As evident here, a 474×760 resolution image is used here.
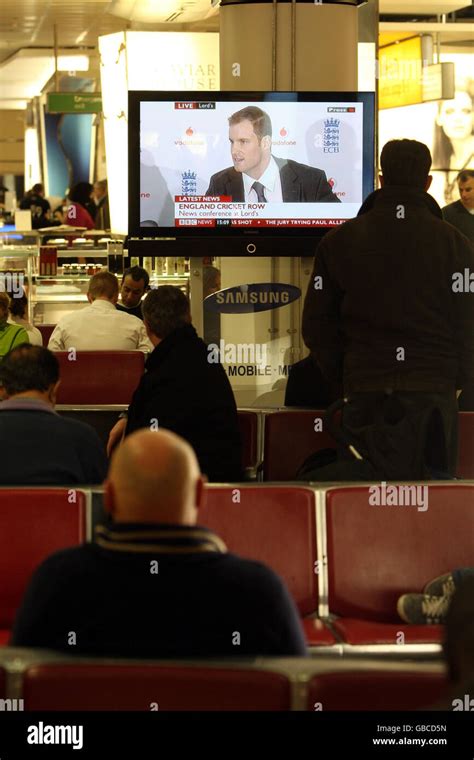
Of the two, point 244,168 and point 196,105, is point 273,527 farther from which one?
point 196,105

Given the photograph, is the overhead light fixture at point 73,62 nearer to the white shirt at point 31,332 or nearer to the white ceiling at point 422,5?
the white ceiling at point 422,5

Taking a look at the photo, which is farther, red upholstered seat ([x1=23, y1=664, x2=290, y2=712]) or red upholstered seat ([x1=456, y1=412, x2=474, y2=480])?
red upholstered seat ([x1=456, y1=412, x2=474, y2=480])

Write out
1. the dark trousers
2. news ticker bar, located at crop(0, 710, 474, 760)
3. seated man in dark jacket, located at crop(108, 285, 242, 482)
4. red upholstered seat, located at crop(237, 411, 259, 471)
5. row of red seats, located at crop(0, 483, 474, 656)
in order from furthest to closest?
red upholstered seat, located at crop(237, 411, 259, 471) → seated man in dark jacket, located at crop(108, 285, 242, 482) → the dark trousers → row of red seats, located at crop(0, 483, 474, 656) → news ticker bar, located at crop(0, 710, 474, 760)

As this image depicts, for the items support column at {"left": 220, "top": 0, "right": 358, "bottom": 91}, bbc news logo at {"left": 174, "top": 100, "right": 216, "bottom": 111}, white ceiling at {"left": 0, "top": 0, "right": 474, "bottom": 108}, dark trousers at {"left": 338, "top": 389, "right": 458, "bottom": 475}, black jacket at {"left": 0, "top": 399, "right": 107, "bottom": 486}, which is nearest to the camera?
black jacket at {"left": 0, "top": 399, "right": 107, "bottom": 486}

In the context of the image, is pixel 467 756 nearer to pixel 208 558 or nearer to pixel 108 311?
pixel 208 558

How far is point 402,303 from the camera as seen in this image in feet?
16.4

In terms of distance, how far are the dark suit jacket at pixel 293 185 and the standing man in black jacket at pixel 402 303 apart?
90.8 inches

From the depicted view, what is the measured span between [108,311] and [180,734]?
696cm

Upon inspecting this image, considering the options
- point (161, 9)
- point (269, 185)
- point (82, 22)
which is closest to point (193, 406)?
point (269, 185)

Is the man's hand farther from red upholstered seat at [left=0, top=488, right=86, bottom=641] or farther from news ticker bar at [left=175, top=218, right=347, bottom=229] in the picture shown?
news ticker bar at [left=175, top=218, right=347, bottom=229]

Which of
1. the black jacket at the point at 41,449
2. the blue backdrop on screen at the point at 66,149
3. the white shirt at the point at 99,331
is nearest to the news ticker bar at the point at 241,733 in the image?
the black jacket at the point at 41,449

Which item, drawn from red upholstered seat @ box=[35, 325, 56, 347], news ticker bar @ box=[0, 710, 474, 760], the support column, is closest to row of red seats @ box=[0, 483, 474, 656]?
news ticker bar @ box=[0, 710, 474, 760]

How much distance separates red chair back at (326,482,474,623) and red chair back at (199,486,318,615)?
0.07 metres

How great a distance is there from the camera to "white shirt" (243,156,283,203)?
7.34 meters
